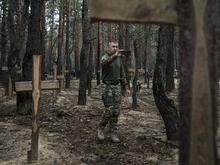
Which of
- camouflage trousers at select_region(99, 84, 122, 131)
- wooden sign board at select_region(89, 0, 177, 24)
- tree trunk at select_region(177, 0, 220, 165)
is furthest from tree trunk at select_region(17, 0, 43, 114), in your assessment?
tree trunk at select_region(177, 0, 220, 165)

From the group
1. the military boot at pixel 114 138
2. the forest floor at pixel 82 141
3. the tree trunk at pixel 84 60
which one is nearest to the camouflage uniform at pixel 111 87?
the military boot at pixel 114 138

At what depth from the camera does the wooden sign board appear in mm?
2555

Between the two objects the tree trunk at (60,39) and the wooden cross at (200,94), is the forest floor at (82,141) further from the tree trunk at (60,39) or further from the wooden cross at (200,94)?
the tree trunk at (60,39)

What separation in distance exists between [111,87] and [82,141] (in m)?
1.27

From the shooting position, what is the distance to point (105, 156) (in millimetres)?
7258

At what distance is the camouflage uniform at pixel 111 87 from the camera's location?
26.9ft

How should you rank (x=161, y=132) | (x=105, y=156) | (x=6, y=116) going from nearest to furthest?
(x=105, y=156), (x=161, y=132), (x=6, y=116)

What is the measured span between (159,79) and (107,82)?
1.06m

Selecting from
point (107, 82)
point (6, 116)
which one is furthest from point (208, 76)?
point (6, 116)

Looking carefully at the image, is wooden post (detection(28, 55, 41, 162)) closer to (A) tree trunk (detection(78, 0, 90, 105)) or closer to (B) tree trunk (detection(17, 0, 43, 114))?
(B) tree trunk (detection(17, 0, 43, 114))

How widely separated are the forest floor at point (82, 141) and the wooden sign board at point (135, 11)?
4534 millimetres

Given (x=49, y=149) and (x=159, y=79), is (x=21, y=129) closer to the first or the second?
(x=49, y=149)

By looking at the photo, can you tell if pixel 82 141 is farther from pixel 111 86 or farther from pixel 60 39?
pixel 60 39

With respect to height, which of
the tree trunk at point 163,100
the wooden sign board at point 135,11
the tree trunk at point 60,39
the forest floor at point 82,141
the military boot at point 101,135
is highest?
the tree trunk at point 60,39
